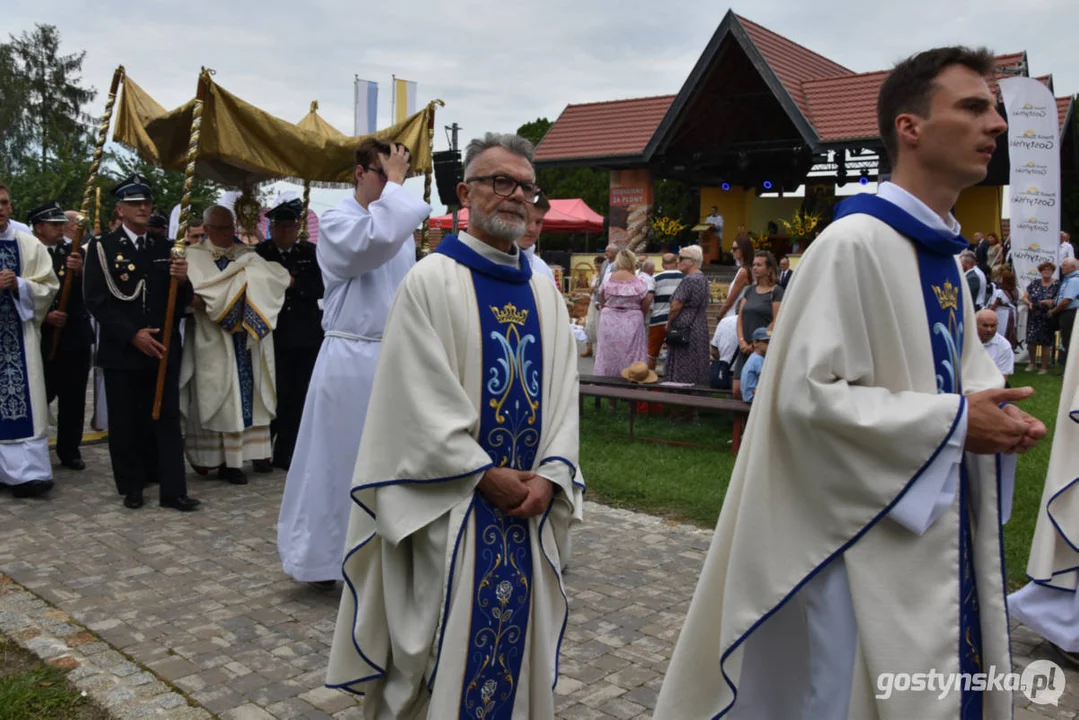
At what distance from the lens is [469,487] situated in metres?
2.91

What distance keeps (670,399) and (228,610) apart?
5136 mm

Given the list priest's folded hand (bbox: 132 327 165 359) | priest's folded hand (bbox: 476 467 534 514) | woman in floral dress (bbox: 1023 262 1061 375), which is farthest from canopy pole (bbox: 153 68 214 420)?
woman in floral dress (bbox: 1023 262 1061 375)

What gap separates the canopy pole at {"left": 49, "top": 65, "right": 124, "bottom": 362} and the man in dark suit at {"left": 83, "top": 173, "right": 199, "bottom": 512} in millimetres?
423

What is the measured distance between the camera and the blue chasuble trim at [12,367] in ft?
22.8

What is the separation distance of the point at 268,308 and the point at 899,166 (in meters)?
5.74

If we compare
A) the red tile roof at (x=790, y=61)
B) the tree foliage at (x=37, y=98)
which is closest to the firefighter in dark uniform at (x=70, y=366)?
the red tile roof at (x=790, y=61)

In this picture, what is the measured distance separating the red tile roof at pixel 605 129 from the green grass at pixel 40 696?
812 inches

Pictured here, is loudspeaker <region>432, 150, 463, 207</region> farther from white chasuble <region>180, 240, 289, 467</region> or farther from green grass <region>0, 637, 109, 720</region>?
green grass <region>0, 637, 109, 720</region>

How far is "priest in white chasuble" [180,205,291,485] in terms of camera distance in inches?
284

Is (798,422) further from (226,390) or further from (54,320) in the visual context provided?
(54,320)

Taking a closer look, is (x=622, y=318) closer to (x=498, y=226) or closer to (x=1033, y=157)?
(x=1033, y=157)

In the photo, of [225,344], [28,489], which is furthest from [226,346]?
[28,489]

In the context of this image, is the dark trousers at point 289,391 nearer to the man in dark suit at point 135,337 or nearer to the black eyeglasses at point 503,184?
the man in dark suit at point 135,337

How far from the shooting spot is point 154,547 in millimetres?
5723
